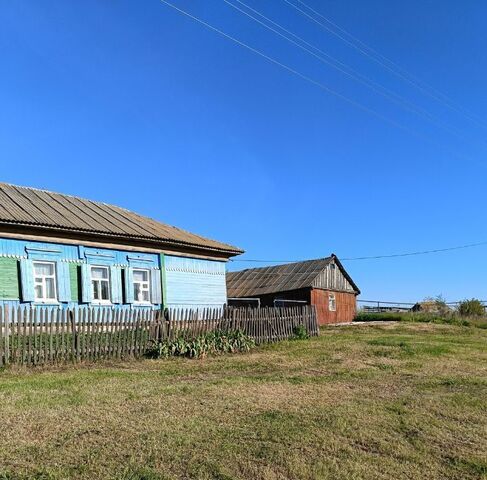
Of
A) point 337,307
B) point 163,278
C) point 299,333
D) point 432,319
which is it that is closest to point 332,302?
point 337,307

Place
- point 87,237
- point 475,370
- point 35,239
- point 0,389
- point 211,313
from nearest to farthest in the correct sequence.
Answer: point 0,389, point 475,370, point 211,313, point 35,239, point 87,237

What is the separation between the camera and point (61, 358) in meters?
10.9

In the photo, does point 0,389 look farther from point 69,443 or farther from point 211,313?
point 211,313

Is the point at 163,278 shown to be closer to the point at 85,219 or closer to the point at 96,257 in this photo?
the point at 96,257

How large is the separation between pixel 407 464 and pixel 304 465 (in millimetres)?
915

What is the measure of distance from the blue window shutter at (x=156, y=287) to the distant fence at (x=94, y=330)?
449 centimetres

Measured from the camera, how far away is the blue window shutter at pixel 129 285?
18078 mm

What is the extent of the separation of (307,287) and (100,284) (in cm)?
1901

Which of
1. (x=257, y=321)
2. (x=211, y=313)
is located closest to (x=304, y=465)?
(x=211, y=313)

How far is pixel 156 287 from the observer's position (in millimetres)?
19031

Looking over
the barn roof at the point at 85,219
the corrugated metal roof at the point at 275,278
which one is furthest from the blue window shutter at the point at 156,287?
the corrugated metal roof at the point at 275,278

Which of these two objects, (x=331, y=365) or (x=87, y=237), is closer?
(x=331, y=365)

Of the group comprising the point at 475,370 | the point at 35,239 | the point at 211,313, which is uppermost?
the point at 35,239

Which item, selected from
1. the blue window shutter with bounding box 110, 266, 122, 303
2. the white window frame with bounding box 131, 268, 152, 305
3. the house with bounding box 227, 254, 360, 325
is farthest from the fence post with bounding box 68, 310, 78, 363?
the house with bounding box 227, 254, 360, 325
